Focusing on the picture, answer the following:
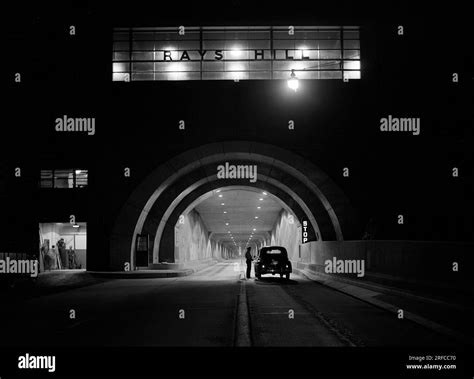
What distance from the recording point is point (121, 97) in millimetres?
33219

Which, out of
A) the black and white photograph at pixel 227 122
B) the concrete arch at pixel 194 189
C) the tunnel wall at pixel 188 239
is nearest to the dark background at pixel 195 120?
the black and white photograph at pixel 227 122

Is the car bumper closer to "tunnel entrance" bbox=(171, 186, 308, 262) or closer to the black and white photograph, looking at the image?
the black and white photograph

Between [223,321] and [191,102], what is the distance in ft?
72.6

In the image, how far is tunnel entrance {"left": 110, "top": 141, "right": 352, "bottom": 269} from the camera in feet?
109

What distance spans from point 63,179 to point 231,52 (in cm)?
1280

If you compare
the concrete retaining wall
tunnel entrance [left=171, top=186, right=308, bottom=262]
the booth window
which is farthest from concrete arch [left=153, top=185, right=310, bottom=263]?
the booth window

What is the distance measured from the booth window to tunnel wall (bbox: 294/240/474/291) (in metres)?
15.8

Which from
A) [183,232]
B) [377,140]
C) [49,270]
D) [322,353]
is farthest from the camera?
[183,232]

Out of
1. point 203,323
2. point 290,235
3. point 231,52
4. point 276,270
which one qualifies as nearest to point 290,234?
point 290,235

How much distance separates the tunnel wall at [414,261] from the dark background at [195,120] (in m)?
7.72

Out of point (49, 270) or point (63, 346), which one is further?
point (49, 270)

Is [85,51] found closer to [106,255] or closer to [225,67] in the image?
[225,67]

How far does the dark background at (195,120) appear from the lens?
32188mm

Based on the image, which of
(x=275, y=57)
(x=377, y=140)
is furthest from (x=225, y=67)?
(x=377, y=140)
